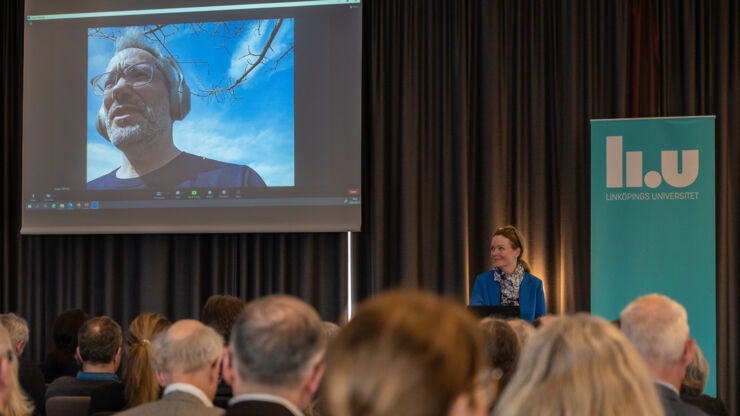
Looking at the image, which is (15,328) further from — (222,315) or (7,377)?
(7,377)

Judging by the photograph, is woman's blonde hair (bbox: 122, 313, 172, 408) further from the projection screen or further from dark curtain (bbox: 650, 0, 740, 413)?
dark curtain (bbox: 650, 0, 740, 413)

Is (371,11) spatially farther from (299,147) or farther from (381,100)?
(299,147)

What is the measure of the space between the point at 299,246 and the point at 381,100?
1.37 meters

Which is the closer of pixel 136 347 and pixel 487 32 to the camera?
pixel 136 347

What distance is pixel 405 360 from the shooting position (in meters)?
0.83

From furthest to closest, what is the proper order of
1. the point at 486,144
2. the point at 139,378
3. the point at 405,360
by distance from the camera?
the point at 486,144 → the point at 139,378 → the point at 405,360

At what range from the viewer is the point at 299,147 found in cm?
590

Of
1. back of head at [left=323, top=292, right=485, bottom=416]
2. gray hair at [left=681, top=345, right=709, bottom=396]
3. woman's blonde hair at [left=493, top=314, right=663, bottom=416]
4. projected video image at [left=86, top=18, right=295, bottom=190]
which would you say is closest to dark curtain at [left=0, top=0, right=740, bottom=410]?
projected video image at [left=86, top=18, right=295, bottom=190]

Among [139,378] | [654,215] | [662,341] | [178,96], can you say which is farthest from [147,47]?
[662,341]

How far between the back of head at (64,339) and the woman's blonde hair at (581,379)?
3.31 metres

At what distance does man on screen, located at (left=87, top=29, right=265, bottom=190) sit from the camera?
6.03 metres

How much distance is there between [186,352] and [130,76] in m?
4.34

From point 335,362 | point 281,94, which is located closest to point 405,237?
point 281,94

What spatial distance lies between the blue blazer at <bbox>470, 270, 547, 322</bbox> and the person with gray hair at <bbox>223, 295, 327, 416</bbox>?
3.32 metres
